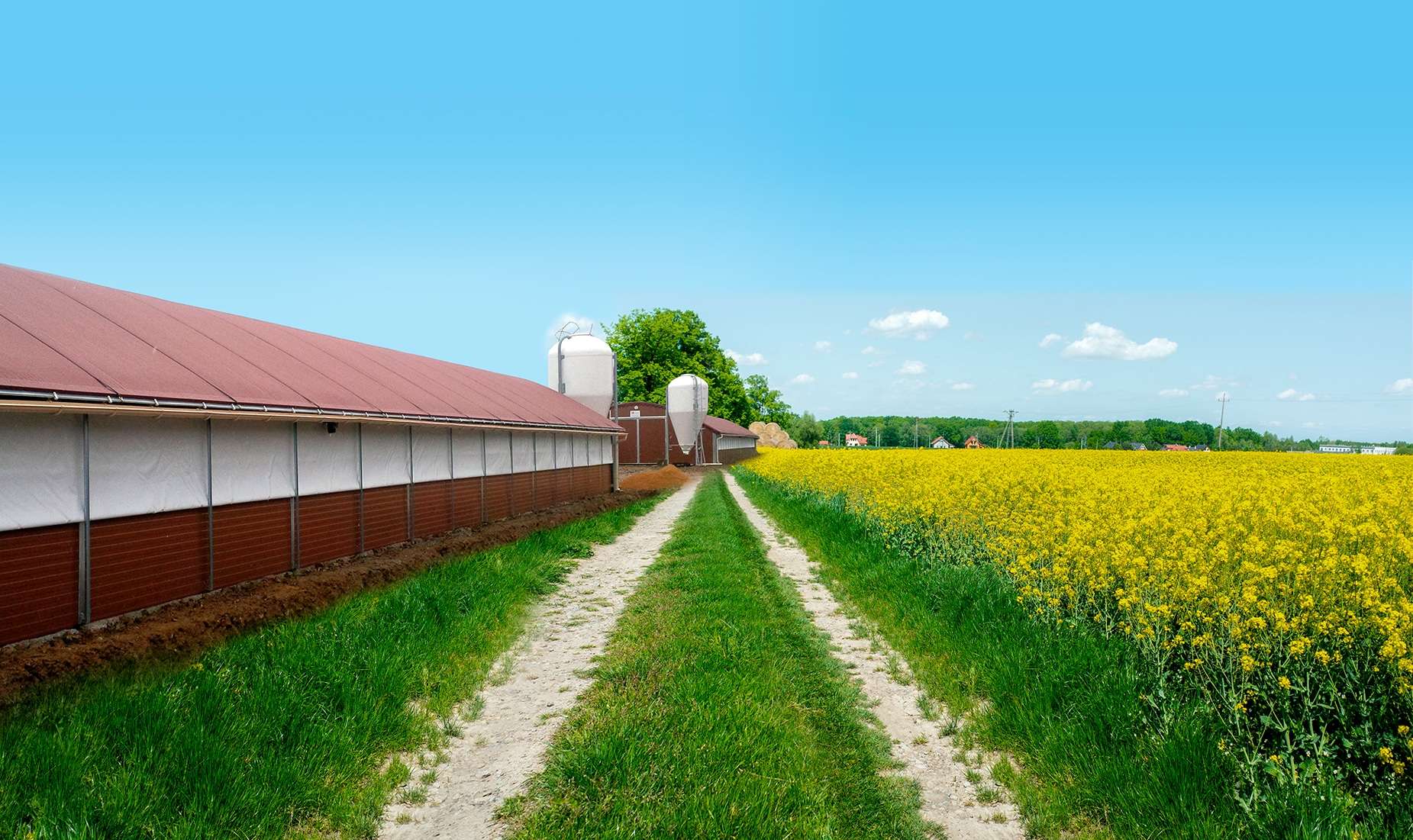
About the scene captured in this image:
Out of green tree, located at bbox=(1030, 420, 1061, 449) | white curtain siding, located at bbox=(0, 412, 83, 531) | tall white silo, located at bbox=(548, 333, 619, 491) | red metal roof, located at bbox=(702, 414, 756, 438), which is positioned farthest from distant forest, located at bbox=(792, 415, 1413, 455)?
white curtain siding, located at bbox=(0, 412, 83, 531)

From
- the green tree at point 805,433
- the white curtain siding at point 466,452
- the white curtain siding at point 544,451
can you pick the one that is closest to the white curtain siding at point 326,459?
the white curtain siding at point 466,452

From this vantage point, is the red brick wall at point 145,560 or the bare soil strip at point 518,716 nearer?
the bare soil strip at point 518,716

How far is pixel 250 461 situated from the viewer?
10.8 meters

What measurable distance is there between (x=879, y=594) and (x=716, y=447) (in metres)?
48.6

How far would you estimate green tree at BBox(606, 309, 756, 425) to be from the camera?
227 ft

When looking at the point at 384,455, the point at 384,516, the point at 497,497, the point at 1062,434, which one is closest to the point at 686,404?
the point at 497,497

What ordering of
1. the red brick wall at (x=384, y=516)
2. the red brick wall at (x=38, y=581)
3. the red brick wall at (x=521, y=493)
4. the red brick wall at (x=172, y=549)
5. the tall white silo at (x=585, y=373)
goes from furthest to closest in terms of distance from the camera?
the tall white silo at (x=585, y=373) → the red brick wall at (x=521, y=493) → the red brick wall at (x=384, y=516) → the red brick wall at (x=172, y=549) → the red brick wall at (x=38, y=581)

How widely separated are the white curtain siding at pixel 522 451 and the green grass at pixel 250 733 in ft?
41.1

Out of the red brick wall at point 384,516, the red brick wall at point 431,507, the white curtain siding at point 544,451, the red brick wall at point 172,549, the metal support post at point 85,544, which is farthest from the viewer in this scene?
the white curtain siding at point 544,451

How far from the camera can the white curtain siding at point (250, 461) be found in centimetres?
1022

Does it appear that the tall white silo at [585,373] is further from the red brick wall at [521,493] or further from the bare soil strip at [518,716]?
the bare soil strip at [518,716]

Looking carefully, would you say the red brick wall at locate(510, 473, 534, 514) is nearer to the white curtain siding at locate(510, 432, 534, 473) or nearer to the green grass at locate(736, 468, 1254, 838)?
the white curtain siding at locate(510, 432, 534, 473)

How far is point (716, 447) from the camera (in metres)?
58.4

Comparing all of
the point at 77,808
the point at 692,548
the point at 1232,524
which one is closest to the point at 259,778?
the point at 77,808
